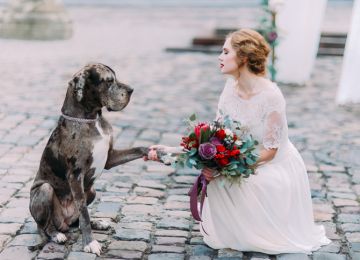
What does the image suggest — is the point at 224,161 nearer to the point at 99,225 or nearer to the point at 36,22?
the point at 99,225

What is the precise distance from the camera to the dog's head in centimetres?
460

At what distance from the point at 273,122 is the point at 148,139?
3155 millimetres

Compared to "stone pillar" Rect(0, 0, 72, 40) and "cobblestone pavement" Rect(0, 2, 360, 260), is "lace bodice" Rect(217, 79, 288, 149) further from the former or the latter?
"stone pillar" Rect(0, 0, 72, 40)

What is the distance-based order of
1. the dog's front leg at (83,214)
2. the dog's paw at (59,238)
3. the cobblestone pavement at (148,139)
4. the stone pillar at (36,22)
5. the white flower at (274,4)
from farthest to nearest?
the stone pillar at (36,22) → the white flower at (274,4) → the cobblestone pavement at (148,139) → the dog's paw at (59,238) → the dog's front leg at (83,214)

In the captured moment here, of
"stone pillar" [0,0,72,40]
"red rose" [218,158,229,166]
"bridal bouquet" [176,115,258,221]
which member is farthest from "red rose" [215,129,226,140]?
"stone pillar" [0,0,72,40]

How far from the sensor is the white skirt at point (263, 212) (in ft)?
16.2

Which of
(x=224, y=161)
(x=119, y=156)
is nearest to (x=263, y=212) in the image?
(x=224, y=161)

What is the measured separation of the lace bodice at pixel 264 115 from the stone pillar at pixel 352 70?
5193mm

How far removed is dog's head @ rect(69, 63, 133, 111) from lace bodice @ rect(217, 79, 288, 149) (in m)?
0.86

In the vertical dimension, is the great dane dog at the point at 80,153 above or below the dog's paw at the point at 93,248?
above

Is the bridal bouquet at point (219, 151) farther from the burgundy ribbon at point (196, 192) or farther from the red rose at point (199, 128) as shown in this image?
the burgundy ribbon at point (196, 192)

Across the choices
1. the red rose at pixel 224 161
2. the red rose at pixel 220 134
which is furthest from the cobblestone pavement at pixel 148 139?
the red rose at pixel 220 134

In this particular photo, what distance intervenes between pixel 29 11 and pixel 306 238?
37.1 feet

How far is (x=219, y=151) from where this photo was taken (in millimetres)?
4531
